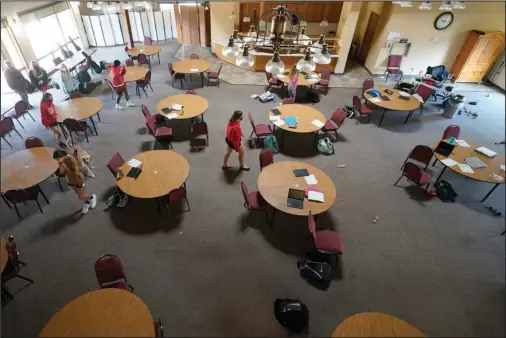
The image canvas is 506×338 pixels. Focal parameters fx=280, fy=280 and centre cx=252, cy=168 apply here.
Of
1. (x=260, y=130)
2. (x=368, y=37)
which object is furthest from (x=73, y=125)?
(x=368, y=37)

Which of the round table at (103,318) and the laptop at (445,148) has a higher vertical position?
the laptop at (445,148)

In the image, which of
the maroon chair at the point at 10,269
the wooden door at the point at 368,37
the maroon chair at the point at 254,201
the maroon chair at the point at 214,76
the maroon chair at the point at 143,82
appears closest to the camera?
the maroon chair at the point at 10,269

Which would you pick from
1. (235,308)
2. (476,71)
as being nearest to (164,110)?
(235,308)

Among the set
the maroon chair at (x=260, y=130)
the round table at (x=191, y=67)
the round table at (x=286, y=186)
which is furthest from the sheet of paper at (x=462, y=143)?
the round table at (x=191, y=67)

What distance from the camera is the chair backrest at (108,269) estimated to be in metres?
3.91

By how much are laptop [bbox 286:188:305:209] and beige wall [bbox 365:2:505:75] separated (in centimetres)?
882

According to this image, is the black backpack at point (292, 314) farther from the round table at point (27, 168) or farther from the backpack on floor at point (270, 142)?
the round table at point (27, 168)

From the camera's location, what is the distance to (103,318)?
3.29m

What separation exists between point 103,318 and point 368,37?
44.2ft

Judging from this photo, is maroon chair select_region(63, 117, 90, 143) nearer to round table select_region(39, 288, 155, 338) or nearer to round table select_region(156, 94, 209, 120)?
round table select_region(156, 94, 209, 120)

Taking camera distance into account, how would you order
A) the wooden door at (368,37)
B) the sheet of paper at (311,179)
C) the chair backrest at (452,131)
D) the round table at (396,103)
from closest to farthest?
the sheet of paper at (311,179) < the chair backrest at (452,131) < the round table at (396,103) < the wooden door at (368,37)

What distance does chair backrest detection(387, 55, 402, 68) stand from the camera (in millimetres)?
10953

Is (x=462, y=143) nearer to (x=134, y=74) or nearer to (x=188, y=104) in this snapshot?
(x=188, y=104)

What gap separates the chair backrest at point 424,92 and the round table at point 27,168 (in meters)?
10.2
